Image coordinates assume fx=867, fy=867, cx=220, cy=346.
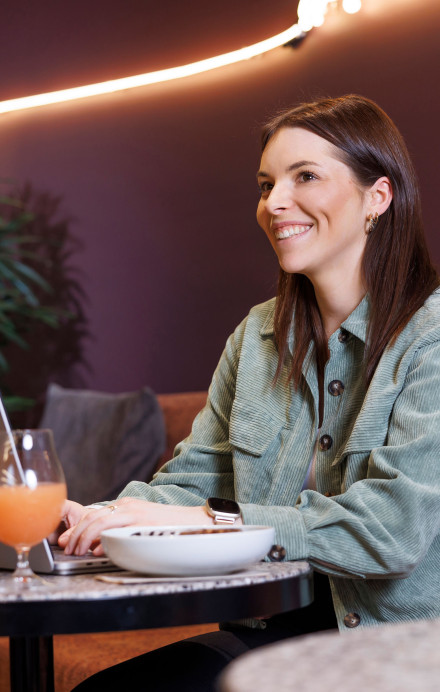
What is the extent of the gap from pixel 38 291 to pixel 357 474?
315cm

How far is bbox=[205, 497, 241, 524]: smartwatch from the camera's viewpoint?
124cm

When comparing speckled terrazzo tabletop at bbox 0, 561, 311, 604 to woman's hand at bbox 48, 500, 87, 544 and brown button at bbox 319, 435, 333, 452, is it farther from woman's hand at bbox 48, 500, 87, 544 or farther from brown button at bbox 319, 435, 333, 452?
brown button at bbox 319, 435, 333, 452

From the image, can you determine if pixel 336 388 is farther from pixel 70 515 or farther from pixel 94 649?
pixel 94 649

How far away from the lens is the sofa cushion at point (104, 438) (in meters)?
3.10

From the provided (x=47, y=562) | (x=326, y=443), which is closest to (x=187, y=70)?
(x=326, y=443)

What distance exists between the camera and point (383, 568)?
1231mm

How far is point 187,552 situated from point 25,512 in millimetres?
188

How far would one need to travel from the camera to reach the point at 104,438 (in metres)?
3.29

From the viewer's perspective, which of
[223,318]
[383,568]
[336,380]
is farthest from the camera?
[223,318]

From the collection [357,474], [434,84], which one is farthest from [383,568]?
[434,84]

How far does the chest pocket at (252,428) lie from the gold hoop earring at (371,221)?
411mm

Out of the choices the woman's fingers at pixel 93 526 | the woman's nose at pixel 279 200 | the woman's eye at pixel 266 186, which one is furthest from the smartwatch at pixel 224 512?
the woman's eye at pixel 266 186

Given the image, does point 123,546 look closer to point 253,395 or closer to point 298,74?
point 253,395

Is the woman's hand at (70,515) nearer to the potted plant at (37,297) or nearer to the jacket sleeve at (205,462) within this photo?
the jacket sleeve at (205,462)
